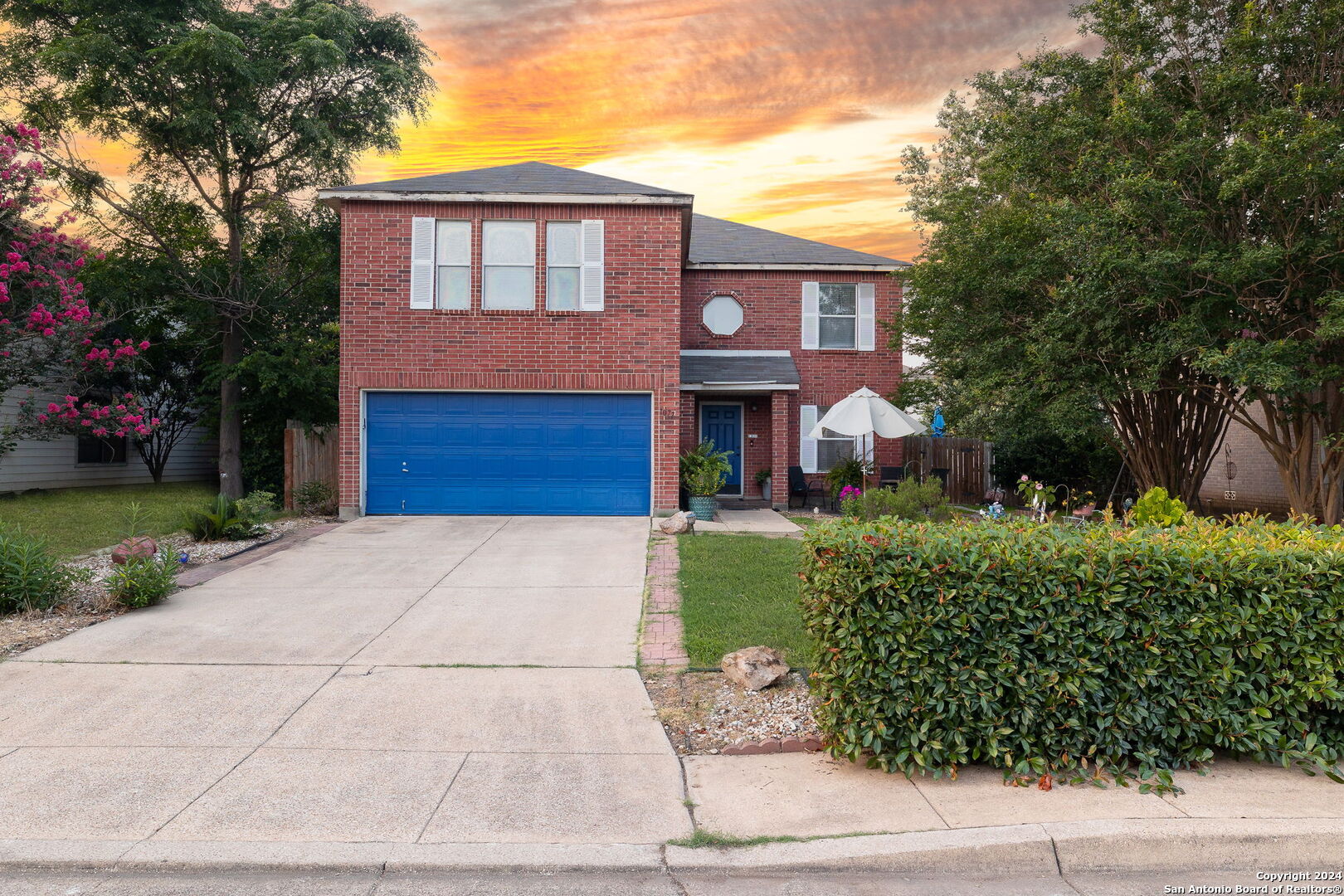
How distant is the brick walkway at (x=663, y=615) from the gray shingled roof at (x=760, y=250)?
983 centimetres

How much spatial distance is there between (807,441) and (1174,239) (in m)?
9.05

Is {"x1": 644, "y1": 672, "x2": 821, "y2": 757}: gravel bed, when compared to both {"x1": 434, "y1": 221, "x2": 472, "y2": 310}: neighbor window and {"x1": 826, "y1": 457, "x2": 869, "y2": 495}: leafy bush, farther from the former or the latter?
{"x1": 826, "y1": 457, "x2": 869, "y2": 495}: leafy bush

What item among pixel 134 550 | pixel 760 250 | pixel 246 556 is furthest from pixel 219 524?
pixel 760 250

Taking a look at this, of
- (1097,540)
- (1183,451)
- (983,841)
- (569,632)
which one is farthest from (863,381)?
(983,841)

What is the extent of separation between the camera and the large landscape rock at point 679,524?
12.6 m

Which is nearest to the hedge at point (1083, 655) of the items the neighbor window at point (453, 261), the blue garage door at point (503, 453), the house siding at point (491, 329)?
the house siding at point (491, 329)

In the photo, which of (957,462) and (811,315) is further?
(957,462)

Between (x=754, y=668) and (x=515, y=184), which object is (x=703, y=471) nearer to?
(x=515, y=184)

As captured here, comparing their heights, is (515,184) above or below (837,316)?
above

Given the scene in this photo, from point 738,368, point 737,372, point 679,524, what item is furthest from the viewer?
point 738,368

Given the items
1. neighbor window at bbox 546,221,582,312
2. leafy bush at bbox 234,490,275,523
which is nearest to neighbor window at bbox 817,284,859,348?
neighbor window at bbox 546,221,582,312

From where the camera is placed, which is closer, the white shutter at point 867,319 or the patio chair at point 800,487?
the patio chair at point 800,487

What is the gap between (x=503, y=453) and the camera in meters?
14.5

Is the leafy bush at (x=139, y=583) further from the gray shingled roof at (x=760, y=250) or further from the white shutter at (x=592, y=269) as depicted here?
the gray shingled roof at (x=760, y=250)
